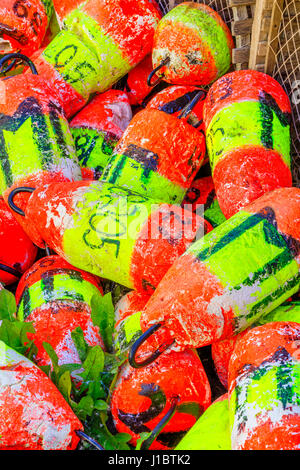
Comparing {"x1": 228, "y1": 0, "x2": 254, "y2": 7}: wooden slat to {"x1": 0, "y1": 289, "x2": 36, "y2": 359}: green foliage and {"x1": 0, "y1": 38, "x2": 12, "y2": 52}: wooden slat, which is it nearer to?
{"x1": 0, "y1": 38, "x2": 12, "y2": 52}: wooden slat

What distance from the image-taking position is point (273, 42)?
6.85ft

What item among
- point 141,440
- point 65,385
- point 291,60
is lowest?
point 141,440

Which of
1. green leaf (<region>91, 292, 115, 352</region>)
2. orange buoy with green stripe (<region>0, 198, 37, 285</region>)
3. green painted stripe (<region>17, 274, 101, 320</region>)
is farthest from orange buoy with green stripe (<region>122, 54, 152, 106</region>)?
green leaf (<region>91, 292, 115, 352</region>)

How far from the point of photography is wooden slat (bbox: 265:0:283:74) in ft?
6.58

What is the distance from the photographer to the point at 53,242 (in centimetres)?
181

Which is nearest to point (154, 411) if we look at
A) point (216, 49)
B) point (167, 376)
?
point (167, 376)

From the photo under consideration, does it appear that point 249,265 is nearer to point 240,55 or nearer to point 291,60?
point 291,60

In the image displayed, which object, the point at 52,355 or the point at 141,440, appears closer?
the point at 141,440

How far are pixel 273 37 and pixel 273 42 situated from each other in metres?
0.02

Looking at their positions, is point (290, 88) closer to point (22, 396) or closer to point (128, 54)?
point (128, 54)

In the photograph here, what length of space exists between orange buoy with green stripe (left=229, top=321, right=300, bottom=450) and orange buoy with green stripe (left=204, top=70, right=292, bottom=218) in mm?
505

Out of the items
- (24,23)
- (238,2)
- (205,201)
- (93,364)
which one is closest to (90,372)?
(93,364)

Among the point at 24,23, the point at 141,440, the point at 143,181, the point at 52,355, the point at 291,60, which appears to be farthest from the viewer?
the point at 24,23

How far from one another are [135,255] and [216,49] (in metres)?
0.99
